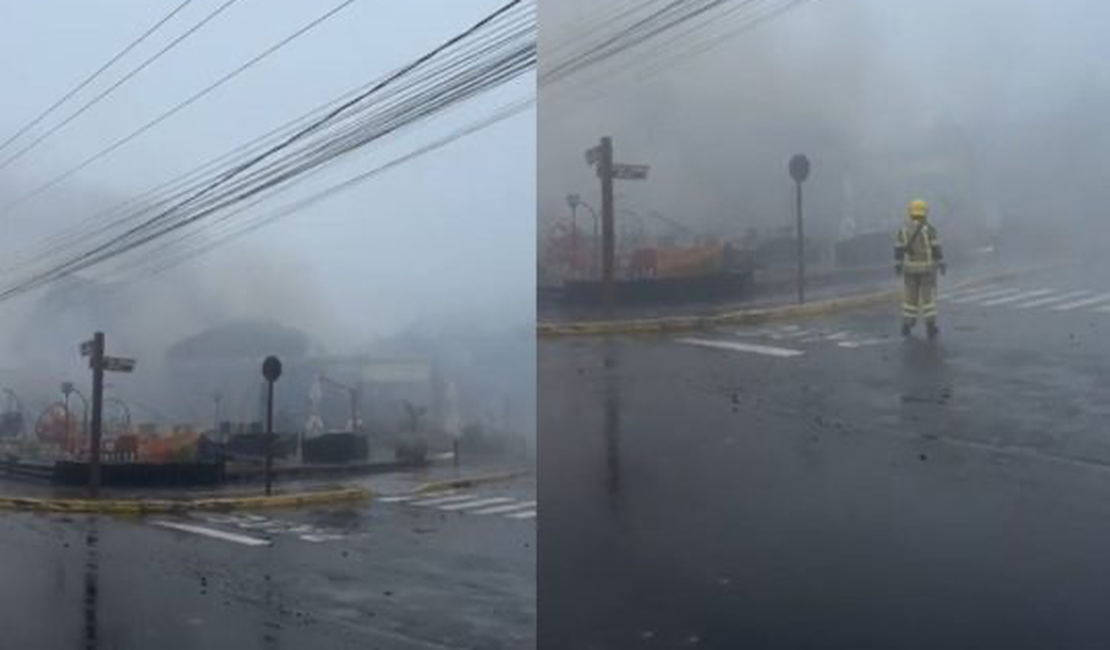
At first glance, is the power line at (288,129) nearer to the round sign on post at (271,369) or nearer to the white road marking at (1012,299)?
the round sign on post at (271,369)

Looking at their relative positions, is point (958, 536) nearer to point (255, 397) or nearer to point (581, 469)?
point (581, 469)

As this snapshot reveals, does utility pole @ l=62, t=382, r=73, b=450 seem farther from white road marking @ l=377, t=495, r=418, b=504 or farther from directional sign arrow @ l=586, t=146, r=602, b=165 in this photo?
directional sign arrow @ l=586, t=146, r=602, b=165

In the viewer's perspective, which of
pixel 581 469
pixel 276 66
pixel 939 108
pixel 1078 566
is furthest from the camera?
pixel 276 66

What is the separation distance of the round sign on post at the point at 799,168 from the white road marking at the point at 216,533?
87 cm

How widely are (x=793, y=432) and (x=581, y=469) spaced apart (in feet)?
0.98

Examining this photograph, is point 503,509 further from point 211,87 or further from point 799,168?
point 211,87

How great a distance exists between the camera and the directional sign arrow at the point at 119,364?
1854 millimetres

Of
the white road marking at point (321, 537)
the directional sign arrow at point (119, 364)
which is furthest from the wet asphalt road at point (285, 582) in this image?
the directional sign arrow at point (119, 364)

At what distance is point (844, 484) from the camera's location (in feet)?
4.97

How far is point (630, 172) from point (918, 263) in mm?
391

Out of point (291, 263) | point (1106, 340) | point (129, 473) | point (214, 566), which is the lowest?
point (214, 566)

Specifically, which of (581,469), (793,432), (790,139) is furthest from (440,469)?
(790,139)

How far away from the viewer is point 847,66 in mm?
1578

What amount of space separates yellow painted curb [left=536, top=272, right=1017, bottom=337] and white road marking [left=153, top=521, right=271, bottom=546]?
1.60 feet
